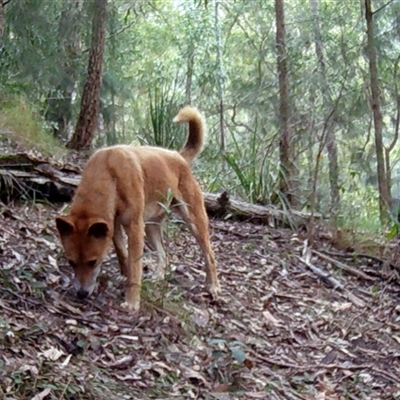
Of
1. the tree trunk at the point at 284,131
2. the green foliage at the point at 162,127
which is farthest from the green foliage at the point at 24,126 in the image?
the tree trunk at the point at 284,131

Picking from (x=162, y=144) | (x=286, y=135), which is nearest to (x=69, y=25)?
(x=162, y=144)

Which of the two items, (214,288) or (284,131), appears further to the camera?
(284,131)

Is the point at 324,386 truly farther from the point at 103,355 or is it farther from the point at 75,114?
the point at 75,114

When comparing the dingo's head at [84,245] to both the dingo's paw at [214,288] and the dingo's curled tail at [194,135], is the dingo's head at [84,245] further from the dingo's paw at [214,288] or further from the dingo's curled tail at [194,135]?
the dingo's curled tail at [194,135]

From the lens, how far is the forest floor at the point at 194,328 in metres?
4.13

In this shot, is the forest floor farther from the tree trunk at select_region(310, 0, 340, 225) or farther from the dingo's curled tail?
the tree trunk at select_region(310, 0, 340, 225)

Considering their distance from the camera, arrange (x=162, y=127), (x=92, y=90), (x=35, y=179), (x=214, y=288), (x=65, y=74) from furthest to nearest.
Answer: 1. (x=65, y=74)
2. (x=92, y=90)
3. (x=162, y=127)
4. (x=35, y=179)
5. (x=214, y=288)

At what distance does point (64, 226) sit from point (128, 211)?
578mm

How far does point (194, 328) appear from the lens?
5.17 meters

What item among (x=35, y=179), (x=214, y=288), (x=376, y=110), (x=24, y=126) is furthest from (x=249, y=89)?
(x=214, y=288)

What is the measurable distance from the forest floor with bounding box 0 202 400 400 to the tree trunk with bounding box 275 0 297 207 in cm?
222

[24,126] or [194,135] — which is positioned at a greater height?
[24,126]

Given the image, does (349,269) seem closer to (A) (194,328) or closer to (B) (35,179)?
(A) (194,328)

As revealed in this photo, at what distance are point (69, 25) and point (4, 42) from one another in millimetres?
1140
